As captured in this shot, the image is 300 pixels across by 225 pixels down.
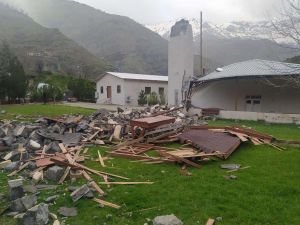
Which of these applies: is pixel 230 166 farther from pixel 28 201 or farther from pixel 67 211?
pixel 28 201

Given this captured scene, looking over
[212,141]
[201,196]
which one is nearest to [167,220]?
[201,196]

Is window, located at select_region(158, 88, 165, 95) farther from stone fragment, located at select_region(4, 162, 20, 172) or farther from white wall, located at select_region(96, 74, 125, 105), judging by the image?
stone fragment, located at select_region(4, 162, 20, 172)

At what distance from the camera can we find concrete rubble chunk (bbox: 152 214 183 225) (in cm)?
645

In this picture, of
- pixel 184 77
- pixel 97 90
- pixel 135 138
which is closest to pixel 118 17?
pixel 97 90

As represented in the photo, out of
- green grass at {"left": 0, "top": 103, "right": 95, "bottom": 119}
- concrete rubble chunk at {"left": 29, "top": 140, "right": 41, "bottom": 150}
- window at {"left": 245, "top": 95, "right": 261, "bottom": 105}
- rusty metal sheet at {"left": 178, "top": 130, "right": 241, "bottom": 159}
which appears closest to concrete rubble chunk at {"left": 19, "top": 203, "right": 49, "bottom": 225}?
rusty metal sheet at {"left": 178, "top": 130, "right": 241, "bottom": 159}

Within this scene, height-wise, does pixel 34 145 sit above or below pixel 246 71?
below

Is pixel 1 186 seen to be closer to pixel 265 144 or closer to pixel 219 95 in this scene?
pixel 265 144

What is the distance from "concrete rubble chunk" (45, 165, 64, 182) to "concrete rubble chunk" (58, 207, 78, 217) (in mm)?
2238

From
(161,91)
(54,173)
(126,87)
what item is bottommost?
(54,173)

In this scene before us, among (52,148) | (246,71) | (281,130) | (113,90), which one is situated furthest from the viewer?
(113,90)

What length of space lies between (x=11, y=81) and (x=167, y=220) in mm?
32086

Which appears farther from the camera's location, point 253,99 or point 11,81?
point 11,81

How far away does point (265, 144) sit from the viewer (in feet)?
44.5

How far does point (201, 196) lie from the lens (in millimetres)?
8000
